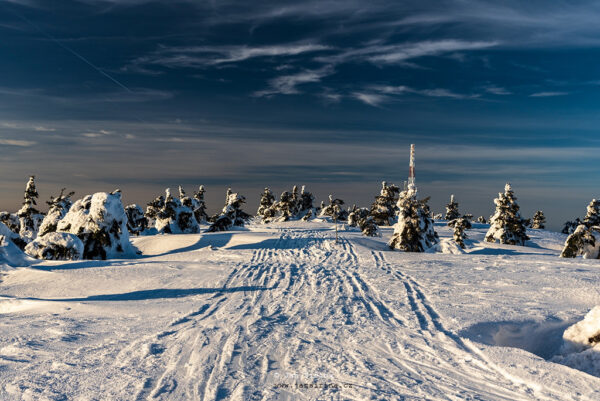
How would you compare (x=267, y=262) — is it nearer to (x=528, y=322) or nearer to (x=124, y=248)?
(x=124, y=248)

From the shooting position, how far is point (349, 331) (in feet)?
30.7

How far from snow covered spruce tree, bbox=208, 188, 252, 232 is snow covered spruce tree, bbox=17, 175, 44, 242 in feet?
61.1

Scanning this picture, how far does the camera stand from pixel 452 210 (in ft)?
226

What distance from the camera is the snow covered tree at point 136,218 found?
44.0 metres

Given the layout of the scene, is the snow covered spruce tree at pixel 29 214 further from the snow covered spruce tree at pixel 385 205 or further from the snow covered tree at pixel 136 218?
the snow covered spruce tree at pixel 385 205

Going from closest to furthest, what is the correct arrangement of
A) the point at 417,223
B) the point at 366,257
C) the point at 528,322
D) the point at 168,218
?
the point at 528,322
the point at 366,257
the point at 417,223
the point at 168,218

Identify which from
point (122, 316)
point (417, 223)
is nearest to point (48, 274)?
point (122, 316)

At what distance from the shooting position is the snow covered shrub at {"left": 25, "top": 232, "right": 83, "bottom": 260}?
799 inches

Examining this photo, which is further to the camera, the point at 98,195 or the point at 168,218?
the point at 168,218

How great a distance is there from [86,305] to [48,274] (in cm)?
517

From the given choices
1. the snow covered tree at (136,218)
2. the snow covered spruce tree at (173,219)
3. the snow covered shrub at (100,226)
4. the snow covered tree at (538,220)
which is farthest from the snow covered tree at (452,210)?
the snow covered shrub at (100,226)

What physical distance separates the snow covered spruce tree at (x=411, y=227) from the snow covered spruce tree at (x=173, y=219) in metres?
21.7

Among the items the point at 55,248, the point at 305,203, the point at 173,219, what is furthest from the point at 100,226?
the point at 305,203

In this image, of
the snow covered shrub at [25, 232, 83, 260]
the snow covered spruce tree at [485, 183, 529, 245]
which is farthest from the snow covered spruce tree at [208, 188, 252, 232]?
the snow covered spruce tree at [485, 183, 529, 245]
